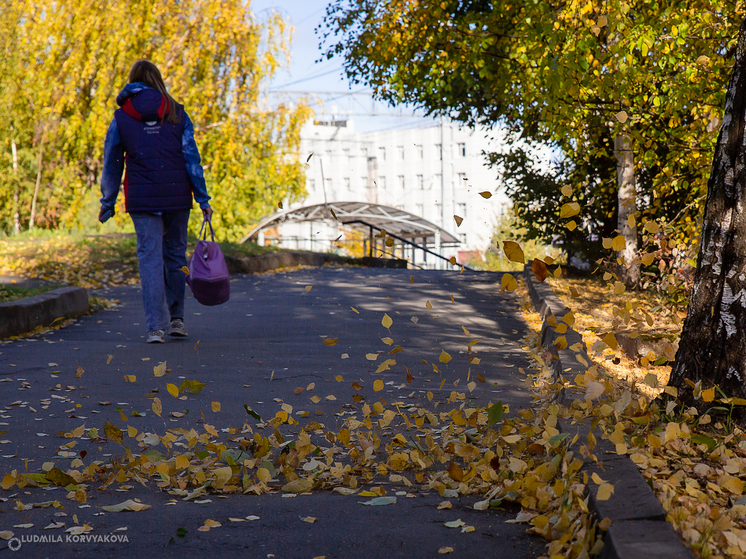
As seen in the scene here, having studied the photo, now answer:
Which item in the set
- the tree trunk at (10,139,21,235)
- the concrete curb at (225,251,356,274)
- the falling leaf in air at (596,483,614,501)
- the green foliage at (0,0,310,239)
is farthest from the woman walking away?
the tree trunk at (10,139,21,235)

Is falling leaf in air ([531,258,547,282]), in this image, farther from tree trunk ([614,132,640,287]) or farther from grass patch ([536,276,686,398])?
tree trunk ([614,132,640,287])

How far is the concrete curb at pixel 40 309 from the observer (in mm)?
6078

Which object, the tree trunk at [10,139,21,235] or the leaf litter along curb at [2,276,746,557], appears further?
the tree trunk at [10,139,21,235]

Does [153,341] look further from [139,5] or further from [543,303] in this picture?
[139,5]

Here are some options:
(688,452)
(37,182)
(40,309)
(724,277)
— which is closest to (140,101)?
(40,309)

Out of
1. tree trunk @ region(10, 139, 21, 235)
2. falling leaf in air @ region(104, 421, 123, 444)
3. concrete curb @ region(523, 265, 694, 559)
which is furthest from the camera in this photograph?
tree trunk @ region(10, 139, 21, 235)

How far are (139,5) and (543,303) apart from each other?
14087 millimetres

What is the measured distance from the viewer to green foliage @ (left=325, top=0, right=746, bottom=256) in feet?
18.6

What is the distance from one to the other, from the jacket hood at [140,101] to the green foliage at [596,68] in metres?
2.89

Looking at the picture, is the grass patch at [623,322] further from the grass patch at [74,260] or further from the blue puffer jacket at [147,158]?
the grass patch at [74,260]

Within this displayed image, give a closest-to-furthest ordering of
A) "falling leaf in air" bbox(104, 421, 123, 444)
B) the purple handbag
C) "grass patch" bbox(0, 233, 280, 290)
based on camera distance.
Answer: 1. "falling leaf in air" bbox(104, 421, 123, 444)
2. the purple handbag
3. "grass patch" bbox(0, 233, 280, 290)

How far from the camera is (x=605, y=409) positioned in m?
2.84

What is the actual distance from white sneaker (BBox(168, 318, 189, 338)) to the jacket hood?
1606mm

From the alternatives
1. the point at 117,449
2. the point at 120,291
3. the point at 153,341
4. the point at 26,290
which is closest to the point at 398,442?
the point at 117,449
